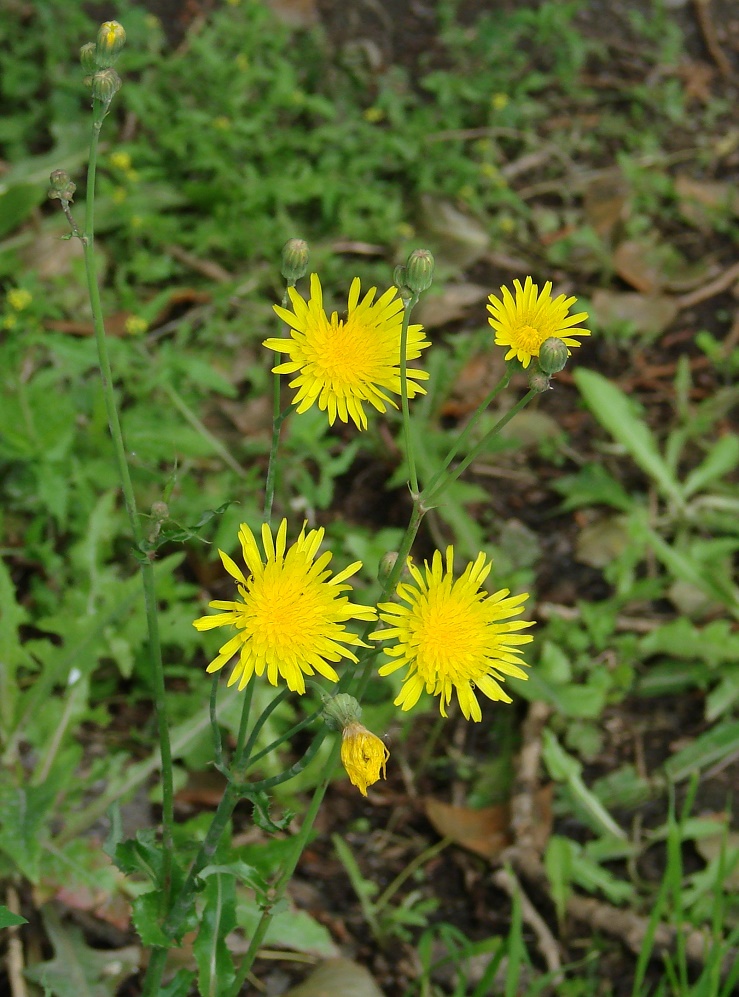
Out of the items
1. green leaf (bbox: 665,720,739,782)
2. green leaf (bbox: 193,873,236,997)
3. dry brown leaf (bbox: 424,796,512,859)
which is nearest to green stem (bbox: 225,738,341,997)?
green leaf (bbox: 193,873,236,997)

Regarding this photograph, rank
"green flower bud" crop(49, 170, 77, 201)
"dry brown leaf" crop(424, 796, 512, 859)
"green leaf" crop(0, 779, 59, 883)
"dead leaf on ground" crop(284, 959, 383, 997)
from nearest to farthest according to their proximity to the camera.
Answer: "green flower bud" crop(49, 170, 77, 201) < "green leaf" crop(0, 779, 59, 883) < "dead leaf on ground" crop(284, 959, 383, 997) < "dry brown leaf" crop(424, 796, 512, 859)

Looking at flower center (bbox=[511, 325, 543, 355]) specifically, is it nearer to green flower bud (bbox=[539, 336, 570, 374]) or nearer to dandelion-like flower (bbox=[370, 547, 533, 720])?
green flower bud (bbox=[539, 336, 570, 374])

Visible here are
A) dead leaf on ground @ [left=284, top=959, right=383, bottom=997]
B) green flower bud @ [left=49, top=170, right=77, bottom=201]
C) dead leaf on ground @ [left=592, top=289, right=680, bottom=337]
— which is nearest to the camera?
green flower bud @ [left=49, top=170, right=77, bottom=201]

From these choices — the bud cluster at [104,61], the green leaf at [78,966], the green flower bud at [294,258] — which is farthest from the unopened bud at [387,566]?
the green leaf at [78,966]

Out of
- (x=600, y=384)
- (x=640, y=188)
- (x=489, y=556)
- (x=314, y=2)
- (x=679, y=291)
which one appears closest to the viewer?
(x=489, y=556)

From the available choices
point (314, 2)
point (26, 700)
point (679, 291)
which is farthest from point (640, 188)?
point (26, 700)

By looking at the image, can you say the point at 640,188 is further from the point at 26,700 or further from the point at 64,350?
the point at 26,700

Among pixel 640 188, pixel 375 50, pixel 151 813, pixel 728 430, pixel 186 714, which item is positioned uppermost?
pixel 375 50
